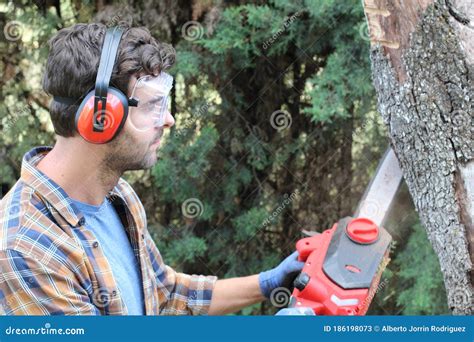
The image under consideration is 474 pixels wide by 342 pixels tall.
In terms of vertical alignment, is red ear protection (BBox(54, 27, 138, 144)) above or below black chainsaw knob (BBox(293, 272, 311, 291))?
above

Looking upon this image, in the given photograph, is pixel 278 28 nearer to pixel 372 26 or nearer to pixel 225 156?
pixel 225 156

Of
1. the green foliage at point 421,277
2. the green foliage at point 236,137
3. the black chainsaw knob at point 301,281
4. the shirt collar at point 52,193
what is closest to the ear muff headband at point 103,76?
the shirt collar at point 52,193

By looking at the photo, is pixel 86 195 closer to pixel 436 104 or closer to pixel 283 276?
pixel 283 276

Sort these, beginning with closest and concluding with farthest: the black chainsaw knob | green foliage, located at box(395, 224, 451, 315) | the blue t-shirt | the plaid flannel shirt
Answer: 1. the plaid flannel shirt
2. the blue t-shirt
3. the black chainsaw knob
4. green foliage, located at box(395, 224, 451, 315)

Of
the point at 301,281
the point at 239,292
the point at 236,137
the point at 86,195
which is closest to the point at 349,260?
the point at 301,281

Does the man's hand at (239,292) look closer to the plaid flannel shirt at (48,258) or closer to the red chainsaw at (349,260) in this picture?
the red chainsaw at (349,260)

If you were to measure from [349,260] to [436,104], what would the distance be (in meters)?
0.59

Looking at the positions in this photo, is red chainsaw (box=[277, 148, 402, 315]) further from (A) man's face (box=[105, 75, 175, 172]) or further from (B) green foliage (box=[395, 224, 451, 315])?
(B) green foliage (box=[395, 224, 451, 315])

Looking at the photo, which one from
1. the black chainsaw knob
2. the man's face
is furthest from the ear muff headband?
the black chainsaw knob

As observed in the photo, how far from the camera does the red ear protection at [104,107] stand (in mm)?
1856

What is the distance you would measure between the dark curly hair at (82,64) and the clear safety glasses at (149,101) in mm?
30

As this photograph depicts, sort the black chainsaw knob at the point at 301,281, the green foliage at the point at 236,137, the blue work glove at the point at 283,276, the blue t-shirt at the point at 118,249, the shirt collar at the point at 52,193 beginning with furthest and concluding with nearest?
the green foliage at the point at 236,137 < the blue work glove at the point at 283,276 < the black chainsaw knob at the point at 301,281 < the blue t-shirt at the point at 118,249 < the shirt collar at the point at 52,193

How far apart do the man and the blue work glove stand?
0.42 m

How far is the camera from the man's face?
1.99m
